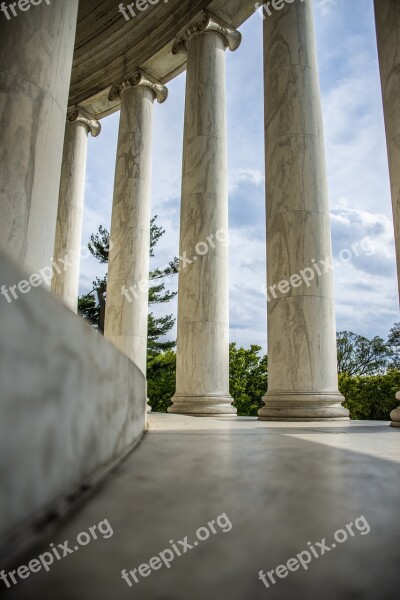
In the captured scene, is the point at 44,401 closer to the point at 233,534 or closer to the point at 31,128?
the point at 233,534

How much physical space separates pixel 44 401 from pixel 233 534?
2136cm

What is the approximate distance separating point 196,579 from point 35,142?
113m

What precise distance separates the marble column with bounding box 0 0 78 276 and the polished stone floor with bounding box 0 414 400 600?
6450 cm

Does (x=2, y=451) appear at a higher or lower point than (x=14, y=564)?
higher

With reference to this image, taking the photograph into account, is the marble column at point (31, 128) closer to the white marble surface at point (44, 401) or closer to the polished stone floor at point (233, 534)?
the white marble surface at point (44, 401)

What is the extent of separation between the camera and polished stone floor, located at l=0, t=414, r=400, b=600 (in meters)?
30.7

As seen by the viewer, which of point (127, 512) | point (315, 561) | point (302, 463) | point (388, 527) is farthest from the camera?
point (302, 463)

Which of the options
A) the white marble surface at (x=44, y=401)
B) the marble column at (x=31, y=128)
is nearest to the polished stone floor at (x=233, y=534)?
the white marble surface at (x=44, y=401)

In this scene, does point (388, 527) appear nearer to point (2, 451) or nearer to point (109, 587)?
point (109, 587)

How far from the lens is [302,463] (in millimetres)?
81750

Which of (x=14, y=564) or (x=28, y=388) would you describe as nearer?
(x=14, y=564)

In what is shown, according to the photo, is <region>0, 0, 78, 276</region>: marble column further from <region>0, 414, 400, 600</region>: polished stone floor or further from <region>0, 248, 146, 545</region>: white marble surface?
<region>0, 414, 400, 600</region>: polished stone floor


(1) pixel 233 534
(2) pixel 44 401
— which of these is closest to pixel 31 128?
(2) pixel 44 401

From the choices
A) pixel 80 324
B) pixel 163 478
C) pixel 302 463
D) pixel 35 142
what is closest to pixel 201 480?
pixel 163 478
